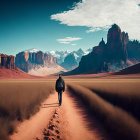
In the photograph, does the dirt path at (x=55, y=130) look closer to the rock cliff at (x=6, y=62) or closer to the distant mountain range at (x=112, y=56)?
the rock cliff at (x=6, y=62)

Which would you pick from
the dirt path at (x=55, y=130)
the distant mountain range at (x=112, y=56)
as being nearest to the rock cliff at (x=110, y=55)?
the distant mountain range at (x=112, y=56)

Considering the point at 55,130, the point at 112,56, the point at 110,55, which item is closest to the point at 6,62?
the point at 55,130

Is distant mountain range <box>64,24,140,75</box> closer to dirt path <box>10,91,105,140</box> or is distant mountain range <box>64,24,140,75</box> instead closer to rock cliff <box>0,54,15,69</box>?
rock cliff <box>0,54,15,69</box>

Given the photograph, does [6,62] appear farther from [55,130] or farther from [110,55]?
[110,55]

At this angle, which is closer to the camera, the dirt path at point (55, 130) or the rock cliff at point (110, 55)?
the dirt path at point (55, 130)

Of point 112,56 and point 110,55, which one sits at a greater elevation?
point 110,55

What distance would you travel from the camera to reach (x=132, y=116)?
7.11 metres

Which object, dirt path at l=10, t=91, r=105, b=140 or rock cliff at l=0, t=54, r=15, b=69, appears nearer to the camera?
dirt path at l=10, t=91, r=105, b=140

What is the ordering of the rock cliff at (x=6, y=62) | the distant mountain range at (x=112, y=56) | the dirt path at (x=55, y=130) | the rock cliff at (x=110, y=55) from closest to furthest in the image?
the dirt path at (x=55, y=130) → the rock cliff at (x=6, y=62) → the rock cliff at (x=110, y=55) → the distant mountain range at (x=112, y=56)

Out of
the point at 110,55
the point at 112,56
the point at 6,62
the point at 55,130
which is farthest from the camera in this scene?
the point at 110,55

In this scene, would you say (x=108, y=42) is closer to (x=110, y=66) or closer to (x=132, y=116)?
(x=110, y=66)

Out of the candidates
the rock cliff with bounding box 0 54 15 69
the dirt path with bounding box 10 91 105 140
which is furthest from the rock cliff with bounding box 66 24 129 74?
the dirt path with bounding box 10 91 105 140

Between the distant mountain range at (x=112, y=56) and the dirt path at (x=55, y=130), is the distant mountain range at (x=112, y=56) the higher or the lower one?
the higher one

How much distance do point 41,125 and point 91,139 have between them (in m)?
2.93
